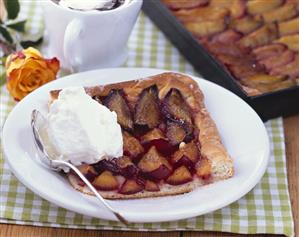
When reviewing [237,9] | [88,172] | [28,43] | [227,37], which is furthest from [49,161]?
[237,9]

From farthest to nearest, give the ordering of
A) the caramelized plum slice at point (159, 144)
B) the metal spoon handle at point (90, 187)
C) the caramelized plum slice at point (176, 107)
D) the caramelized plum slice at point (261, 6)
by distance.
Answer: the caramelized plum slice at point (261, 6) < the caramelized plum slice at point (176, 107) < the caramelized plum slice at point (159, 144) < the metal spoon handle at point (90, 187)

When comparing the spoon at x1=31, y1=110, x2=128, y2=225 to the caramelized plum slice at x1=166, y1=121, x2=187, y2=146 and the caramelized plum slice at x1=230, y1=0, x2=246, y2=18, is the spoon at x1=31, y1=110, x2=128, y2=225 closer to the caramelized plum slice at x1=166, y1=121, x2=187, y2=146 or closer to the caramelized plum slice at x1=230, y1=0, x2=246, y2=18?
the caramelized plum slice at x1=166, y1=121, x2=187, y2=146

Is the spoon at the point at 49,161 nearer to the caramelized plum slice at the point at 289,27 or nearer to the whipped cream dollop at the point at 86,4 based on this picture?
the whipped cream dollop at the point at 86,4

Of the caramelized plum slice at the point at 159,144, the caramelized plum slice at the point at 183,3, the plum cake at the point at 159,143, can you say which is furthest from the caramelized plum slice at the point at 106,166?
the caramelized plum slice at the point at 183,3

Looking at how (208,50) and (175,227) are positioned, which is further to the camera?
(208,50)

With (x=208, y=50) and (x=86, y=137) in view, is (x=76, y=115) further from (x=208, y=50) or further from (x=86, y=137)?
(x=208, y=50)

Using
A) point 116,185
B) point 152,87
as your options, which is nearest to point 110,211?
point 116,185

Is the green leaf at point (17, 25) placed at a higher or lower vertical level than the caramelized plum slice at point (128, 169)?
lower
